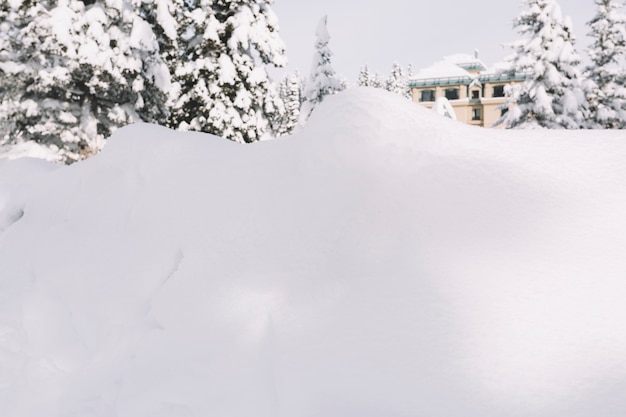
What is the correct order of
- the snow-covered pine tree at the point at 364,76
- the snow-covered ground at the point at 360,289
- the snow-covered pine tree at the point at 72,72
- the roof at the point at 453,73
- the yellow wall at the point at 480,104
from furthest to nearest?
the snow-covered pine tree at the point at 364,76 < the roof at the point at 453,73 < the yellow wall at the point at 480,104 < the snow-covered pine tree at the point at 72,72 < the snow-covered ground at the point at 360,289

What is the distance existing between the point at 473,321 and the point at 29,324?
3.40m

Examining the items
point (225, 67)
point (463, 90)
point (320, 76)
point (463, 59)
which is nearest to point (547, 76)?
point (320, 76)

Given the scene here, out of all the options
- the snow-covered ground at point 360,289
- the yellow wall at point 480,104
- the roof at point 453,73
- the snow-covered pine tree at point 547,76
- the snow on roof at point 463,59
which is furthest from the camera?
the snow on roof at point 463,59

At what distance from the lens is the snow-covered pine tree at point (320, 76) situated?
76.8ft

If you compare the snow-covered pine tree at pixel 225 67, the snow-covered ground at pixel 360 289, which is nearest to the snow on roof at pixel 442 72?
the snow-covered pine tree at pixel 225 67

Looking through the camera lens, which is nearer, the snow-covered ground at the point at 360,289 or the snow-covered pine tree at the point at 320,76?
the snow-covered ground at the point at 360,289

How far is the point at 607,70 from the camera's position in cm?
2130

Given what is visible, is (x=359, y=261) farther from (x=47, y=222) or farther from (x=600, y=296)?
(x=47, y=222)

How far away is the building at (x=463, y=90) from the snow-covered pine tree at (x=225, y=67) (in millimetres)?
38210

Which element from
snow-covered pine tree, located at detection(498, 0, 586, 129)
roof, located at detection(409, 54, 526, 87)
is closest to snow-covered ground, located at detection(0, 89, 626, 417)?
snow-covered pine tree, located at detection(498, 0, 586, 129)

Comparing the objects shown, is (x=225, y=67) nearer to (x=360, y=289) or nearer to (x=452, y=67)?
(x=360, y=289)

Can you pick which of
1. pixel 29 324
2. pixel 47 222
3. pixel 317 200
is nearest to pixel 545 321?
pixel 317 200

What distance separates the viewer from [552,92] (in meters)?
19.2

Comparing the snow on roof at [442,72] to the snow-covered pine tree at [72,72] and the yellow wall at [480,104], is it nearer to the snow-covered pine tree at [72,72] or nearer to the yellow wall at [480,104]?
the yellow wall at [480,104]
